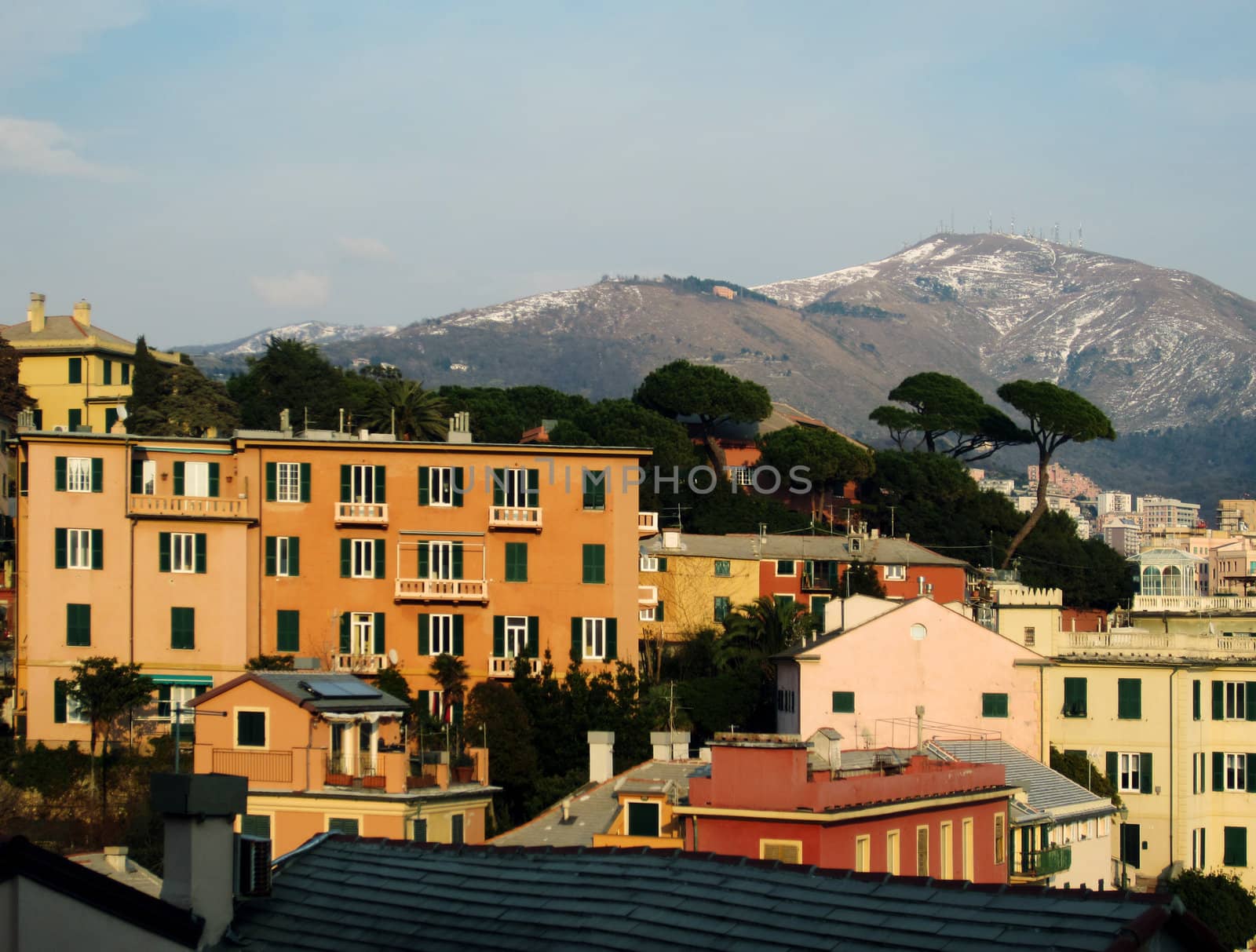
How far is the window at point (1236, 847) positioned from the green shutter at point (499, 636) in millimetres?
22493

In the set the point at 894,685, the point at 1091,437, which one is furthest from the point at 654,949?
the point at 1091,437

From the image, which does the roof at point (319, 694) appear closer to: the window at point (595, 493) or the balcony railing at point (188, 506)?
the balcony railing at point (188, 506)

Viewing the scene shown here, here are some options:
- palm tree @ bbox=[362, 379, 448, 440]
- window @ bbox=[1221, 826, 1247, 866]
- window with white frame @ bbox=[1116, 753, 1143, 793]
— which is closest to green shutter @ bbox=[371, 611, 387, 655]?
palm tree @ bbox=[362, 379, 448, 440]

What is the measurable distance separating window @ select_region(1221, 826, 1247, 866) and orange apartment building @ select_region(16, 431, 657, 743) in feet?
62.1

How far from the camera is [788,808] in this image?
1278 inches

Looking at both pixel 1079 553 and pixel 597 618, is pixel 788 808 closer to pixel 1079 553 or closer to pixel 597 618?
pixel 597 618

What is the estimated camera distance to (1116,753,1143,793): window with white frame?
5544 cm

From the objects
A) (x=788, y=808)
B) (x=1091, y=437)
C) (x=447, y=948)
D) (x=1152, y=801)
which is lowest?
(x=1152, y=801)

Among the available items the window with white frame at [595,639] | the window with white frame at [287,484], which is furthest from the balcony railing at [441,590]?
the window with white frame at [287,484]

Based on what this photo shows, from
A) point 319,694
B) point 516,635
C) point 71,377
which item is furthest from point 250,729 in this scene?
point 71,377

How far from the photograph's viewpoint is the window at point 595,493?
5682 centimetres

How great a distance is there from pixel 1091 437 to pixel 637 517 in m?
57.4

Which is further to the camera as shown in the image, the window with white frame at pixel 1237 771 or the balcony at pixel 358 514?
the window with white frame at pixel 1237 771

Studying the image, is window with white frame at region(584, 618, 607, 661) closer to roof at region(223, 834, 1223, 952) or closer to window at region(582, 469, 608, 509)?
window at region(582, 469, 608, 509)
